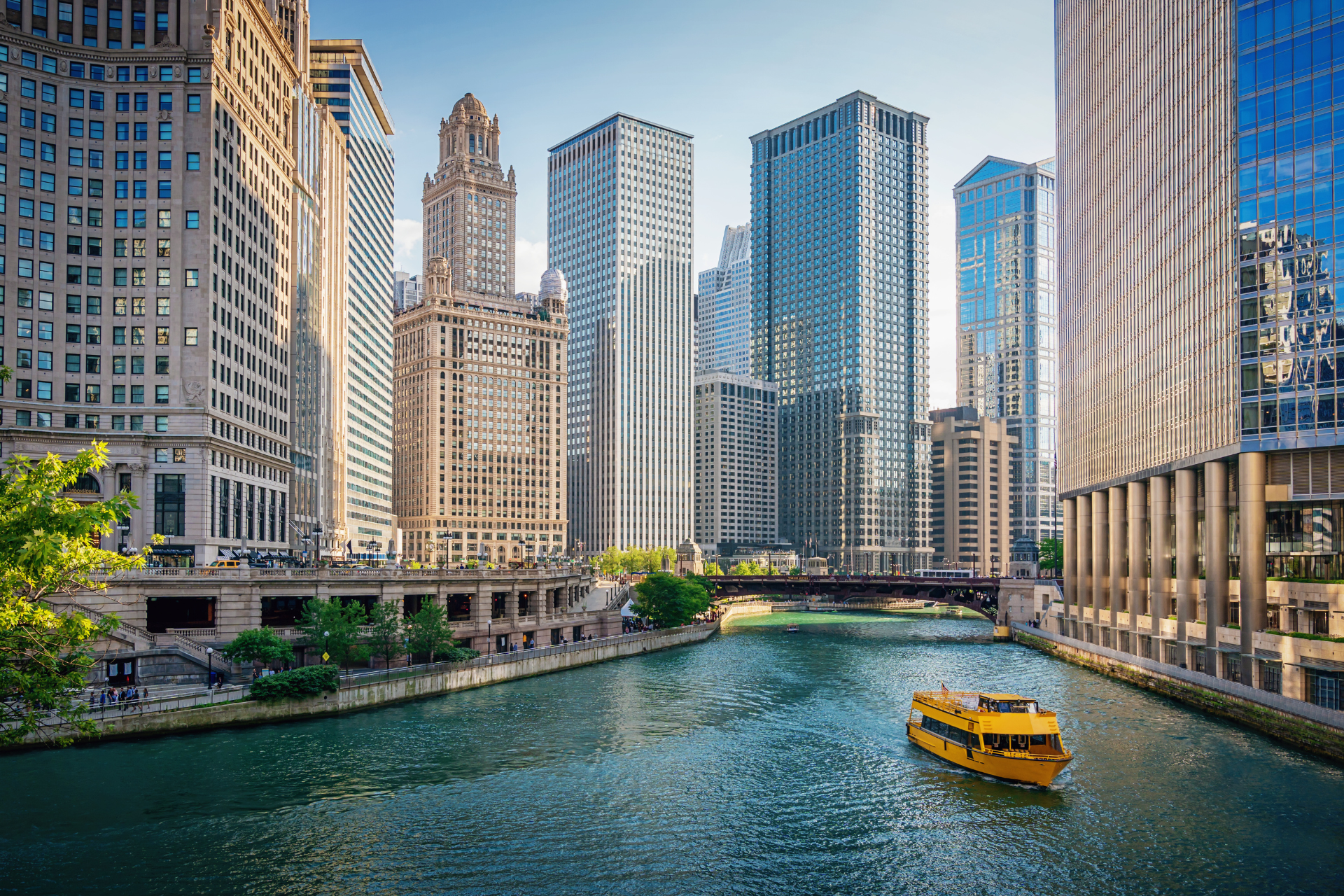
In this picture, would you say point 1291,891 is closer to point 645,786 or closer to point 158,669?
point 645,786

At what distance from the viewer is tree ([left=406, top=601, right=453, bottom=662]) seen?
9594 cm

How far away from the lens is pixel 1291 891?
4366cm

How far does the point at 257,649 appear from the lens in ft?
269

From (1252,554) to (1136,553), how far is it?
1214 inches

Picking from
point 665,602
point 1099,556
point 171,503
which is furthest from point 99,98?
point 1099,556

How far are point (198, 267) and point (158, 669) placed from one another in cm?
4479

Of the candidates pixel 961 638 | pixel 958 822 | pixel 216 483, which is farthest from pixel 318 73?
pixel 958 822

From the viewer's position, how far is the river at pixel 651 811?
44812 mm

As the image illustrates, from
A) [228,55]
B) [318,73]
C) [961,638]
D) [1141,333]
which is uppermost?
[318,73]

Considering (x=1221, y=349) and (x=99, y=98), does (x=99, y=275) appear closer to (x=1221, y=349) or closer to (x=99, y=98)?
(x=99, y=98)

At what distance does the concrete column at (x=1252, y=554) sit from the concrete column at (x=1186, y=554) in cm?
1171

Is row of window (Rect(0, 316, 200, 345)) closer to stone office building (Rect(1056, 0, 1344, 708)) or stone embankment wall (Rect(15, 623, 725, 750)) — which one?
stone embankment wall (Rect(15, 623, 725, 750))

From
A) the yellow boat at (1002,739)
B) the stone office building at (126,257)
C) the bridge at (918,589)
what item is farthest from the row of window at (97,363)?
the bridge at (918,589)

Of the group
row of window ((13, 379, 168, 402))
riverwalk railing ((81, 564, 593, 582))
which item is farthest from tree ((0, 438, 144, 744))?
row of window ((13, 379, 168, 402))
